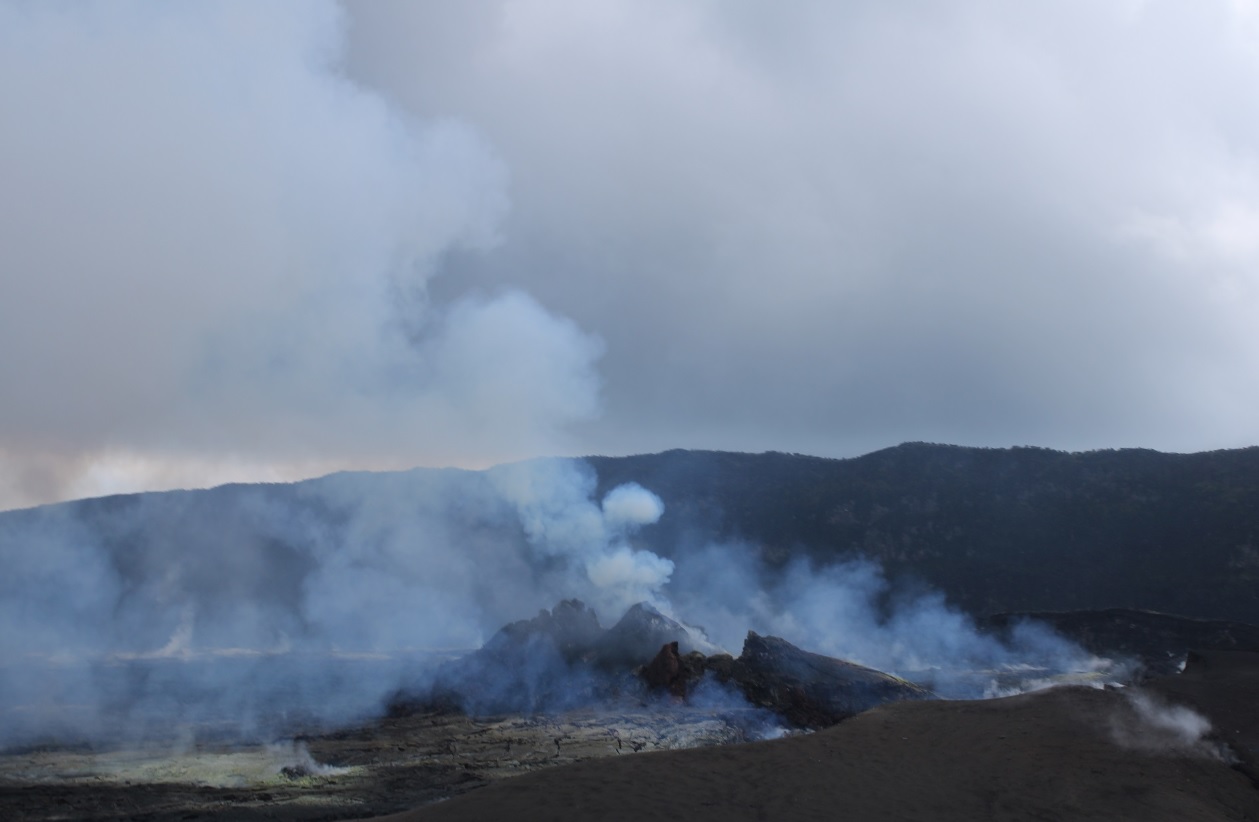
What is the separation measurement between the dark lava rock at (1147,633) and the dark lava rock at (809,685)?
12567 mm

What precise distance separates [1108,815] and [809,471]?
200 feet

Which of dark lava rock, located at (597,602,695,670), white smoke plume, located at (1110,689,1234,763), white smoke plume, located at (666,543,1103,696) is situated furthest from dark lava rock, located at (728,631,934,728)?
white smoke plume, located at (1110,689,1234,763)

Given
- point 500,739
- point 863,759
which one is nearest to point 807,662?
point 500,739

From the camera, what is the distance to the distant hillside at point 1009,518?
52562mm

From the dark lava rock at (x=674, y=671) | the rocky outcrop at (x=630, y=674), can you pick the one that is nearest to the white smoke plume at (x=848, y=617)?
the rocky outcrop at (x=630, y=674)

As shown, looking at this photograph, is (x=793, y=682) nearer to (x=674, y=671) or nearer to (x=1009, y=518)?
(x=674, y=671)

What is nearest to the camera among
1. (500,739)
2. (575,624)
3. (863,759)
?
(863,759)

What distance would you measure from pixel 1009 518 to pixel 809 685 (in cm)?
4164

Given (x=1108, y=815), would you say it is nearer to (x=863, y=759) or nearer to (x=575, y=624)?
(x=863, y=759)

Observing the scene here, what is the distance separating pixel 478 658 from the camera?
3544 centimetres

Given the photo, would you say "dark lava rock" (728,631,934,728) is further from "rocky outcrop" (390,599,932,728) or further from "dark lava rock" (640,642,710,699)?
"dark lava rock" (640,642,710,699)

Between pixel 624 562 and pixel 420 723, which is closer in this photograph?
pixel 420 723

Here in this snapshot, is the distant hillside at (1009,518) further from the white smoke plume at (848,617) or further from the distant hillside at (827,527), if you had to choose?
the white smoke plume at (848,617)

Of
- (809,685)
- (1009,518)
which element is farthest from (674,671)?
(1009,518)
